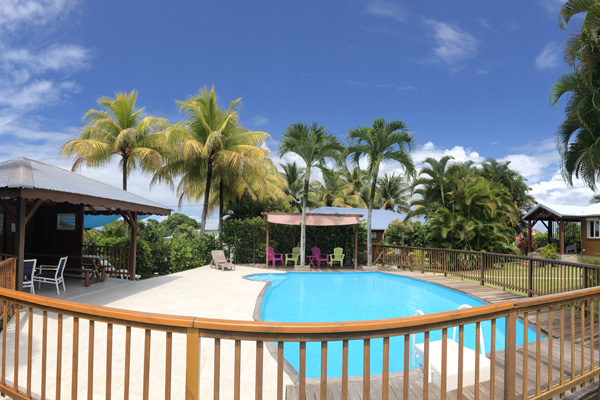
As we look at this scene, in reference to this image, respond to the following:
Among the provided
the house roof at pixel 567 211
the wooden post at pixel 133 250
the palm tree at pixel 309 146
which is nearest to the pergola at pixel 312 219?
the palm tree at pixel 309 146

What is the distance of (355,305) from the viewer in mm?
9852

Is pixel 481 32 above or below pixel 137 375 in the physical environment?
above

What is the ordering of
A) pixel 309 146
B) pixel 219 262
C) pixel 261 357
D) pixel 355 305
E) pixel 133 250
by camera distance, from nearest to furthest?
pixel 261 357, pixel 355 305, pixel 133 250, pixel 219 262, pixel 309 146

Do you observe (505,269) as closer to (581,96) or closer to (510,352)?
(581,96)

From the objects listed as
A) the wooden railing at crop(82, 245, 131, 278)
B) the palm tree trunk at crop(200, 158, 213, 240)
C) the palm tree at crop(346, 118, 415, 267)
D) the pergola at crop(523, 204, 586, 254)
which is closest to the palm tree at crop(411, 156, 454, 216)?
the palm tree at crop(346, 118, 415, 267)

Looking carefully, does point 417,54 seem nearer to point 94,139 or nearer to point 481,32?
point 481,32

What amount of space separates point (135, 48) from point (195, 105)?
194 inches

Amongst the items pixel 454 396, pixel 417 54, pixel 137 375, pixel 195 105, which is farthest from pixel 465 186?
pixel 137 375

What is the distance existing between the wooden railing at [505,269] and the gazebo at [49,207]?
10784 mm

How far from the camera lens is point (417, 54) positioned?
1539 centimetres

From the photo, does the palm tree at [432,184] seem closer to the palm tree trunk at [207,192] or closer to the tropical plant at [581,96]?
the tropical plant at [581,96]

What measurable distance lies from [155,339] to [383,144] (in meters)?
13.6

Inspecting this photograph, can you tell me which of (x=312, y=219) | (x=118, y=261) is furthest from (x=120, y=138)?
(x=312, y=219)

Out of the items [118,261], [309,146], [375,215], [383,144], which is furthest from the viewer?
[375,215]
